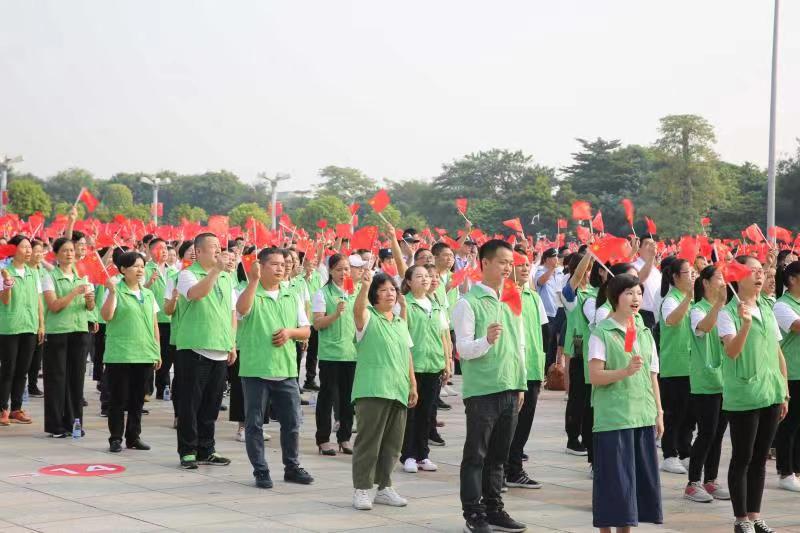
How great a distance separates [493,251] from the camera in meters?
6.66

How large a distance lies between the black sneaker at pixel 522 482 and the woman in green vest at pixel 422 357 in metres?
0.84

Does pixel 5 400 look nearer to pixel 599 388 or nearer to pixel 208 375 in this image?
pixel 208 375

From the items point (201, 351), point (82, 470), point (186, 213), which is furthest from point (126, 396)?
point (186, 213)

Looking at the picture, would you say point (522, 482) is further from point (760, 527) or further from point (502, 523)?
point (760, 527)

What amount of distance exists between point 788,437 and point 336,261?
4.04m

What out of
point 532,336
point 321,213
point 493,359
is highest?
point 321,213

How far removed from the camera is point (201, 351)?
8.48 meters

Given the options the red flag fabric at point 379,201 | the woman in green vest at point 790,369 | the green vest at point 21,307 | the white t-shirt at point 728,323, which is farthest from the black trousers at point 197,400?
the woman in green vest at point 790,369

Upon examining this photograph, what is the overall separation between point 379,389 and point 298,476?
117 cm

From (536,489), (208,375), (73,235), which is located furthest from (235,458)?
(73,235)

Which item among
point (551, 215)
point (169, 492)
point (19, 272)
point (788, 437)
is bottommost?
point (169, 492)

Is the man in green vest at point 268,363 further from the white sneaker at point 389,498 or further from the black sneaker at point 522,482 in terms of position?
the black sneaker at point 522,482

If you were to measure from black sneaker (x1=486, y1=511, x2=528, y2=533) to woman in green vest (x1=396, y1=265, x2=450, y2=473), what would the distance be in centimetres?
206

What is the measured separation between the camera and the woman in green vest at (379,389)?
283 inches
